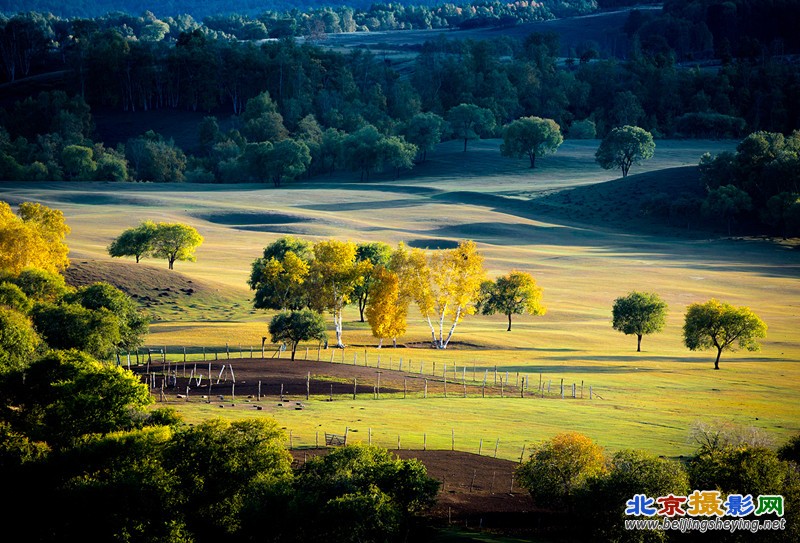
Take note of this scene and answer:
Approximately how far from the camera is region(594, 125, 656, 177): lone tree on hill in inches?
7195

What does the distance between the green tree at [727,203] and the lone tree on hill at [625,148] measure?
32.6 meters

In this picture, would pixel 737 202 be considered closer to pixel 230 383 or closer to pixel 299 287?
pixel 299 287

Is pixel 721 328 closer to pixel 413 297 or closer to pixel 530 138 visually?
pixel 413 297

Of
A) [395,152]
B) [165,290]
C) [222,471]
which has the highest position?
[395,152]

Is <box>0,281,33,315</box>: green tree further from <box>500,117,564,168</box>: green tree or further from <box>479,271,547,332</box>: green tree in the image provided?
<box>500,117,564,168</box>: green tree

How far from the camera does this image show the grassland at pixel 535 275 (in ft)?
180

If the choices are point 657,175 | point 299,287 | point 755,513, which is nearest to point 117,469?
point 755,513

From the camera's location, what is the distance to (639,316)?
266ft

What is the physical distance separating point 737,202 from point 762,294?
46.0 m

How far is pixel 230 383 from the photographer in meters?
61.6

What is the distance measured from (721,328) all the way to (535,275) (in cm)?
3657

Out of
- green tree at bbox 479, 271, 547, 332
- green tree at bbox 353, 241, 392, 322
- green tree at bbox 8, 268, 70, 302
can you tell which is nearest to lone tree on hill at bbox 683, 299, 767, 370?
green tree at bbox 479, 271, 547, 332

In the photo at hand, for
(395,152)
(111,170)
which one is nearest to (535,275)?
(395,152)

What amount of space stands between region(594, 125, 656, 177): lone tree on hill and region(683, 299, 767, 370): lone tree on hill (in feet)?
364
